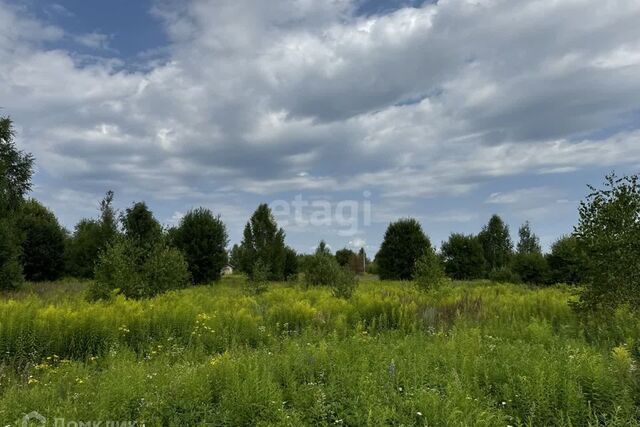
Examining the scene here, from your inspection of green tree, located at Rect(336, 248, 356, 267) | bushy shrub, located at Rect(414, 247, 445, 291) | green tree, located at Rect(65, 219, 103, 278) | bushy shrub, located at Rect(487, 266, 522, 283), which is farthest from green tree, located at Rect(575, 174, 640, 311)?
green tree, located at Rect(336, 248, 356, 267)

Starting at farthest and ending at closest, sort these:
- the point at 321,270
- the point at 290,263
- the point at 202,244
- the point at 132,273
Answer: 1. the point at 290,263
2. the point at 202,244
3. the point at 321,270
4. the point at 132,273

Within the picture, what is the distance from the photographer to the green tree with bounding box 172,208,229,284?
1247 inches

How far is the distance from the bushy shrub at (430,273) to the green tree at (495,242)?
30.9 m

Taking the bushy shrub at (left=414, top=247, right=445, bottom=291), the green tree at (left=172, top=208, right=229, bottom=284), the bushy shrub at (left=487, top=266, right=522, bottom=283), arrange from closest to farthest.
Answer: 1. the bushy shrub at (left=414, top=247, right=445, bottom=291)
2. the bushy shrub at (left=487, top=266, right=522, bottom=283)
3. the green tree at (left=172, top=208, right=229, bottom=284)

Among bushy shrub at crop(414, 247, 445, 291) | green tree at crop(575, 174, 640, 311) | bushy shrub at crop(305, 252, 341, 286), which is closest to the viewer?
green tree at crop(575, 174, 640, 311)

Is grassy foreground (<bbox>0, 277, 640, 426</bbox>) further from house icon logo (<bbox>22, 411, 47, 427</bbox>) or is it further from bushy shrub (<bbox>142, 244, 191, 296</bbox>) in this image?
bushy shrub (<bbox>142, 244, 191, 296</bbox>)

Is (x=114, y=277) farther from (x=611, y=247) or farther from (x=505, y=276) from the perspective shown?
(x=505, y=276)

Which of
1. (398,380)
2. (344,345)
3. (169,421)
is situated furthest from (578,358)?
(169,421)

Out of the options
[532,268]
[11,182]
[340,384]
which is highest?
[11,182]

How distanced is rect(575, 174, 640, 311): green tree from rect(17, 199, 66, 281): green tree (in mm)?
38270

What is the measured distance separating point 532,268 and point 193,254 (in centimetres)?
2236

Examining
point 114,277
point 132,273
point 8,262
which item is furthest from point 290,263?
point 114,277

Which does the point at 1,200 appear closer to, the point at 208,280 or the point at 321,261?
the point at 208,280

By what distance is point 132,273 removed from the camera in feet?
46.5
